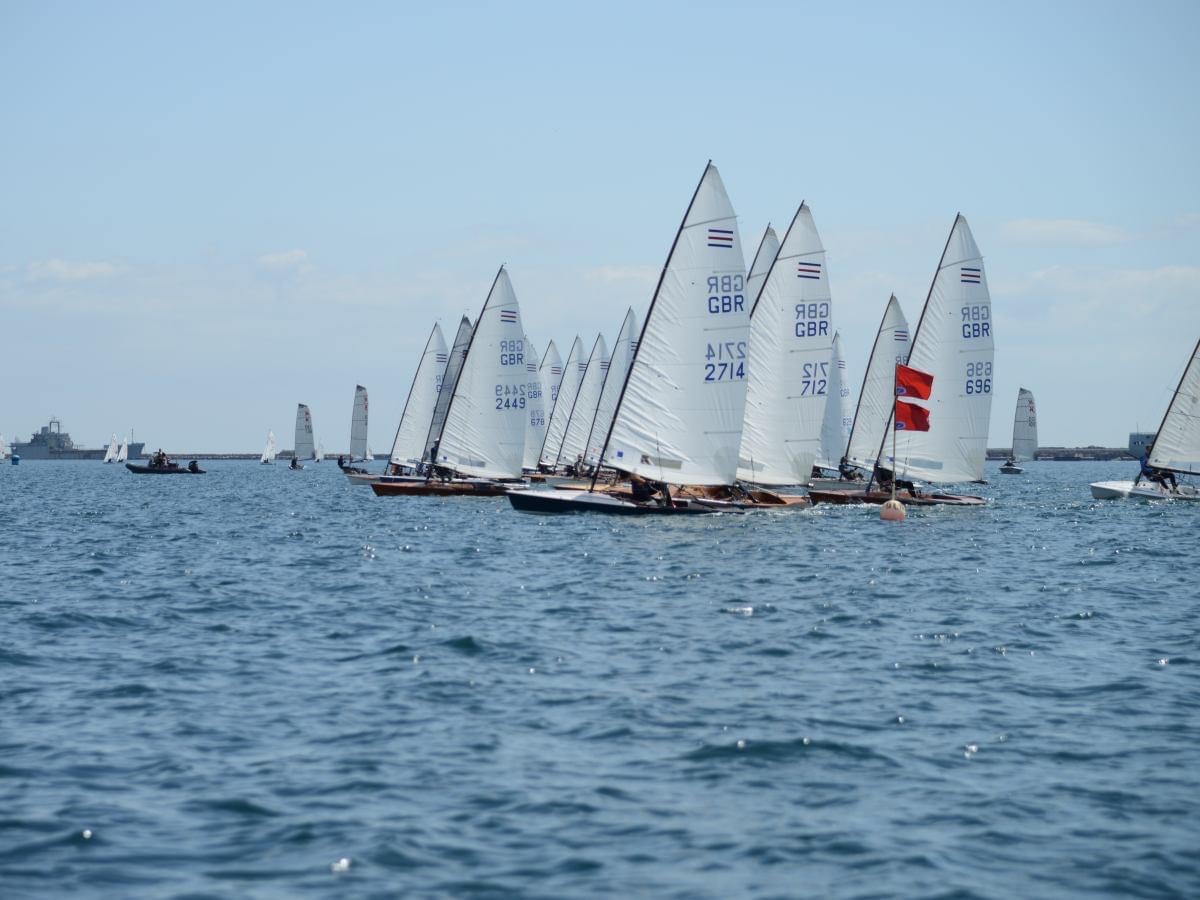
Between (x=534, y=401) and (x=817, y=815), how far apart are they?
75.1 meters

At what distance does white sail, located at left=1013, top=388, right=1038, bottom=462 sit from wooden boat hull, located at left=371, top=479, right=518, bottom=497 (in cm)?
12715

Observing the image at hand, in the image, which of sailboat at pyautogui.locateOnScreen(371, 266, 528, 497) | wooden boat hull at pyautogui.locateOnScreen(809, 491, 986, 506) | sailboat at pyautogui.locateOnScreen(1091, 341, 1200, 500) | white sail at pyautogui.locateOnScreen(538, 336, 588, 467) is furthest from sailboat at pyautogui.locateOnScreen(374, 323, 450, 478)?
sailboat at pyautogui.locateOnScreen(1091, 341, 1200, 500)

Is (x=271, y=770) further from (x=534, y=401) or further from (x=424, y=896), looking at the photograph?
(x=534, y=401)

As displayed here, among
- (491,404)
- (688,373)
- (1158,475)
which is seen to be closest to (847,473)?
(1158,475)

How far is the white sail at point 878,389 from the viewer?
210ft

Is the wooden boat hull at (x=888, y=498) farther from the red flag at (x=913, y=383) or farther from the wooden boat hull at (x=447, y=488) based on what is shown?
the wooden boat hull at (x=447, y=488)

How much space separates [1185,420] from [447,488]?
106ft

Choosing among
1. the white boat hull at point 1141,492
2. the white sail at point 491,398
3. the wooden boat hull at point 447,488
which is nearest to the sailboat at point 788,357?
the white sail at point 491,398

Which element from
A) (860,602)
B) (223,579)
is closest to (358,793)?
(860,602)

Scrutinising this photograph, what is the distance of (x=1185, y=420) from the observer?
58500 mm

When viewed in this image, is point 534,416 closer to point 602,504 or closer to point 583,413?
point 583,413

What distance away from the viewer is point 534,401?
85938mm

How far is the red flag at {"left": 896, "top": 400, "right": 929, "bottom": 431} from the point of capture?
177 ft

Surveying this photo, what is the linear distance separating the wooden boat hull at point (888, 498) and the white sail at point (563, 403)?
3803 cm
